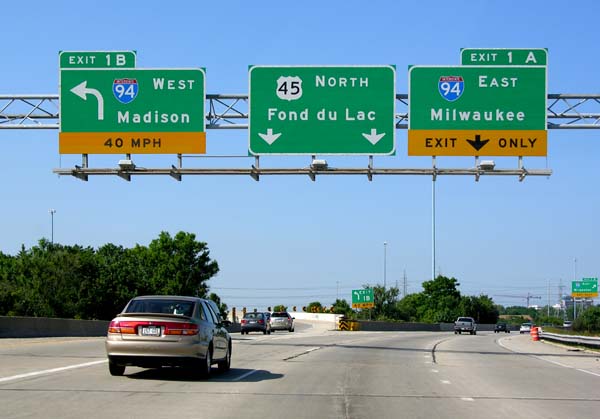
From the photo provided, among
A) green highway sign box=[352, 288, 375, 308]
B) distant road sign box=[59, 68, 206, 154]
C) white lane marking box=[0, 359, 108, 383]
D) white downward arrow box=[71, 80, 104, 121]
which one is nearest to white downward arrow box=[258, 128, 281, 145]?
distant road sign box=[59, 68, 206, 154]

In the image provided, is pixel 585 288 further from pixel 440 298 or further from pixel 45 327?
pixel 45 327

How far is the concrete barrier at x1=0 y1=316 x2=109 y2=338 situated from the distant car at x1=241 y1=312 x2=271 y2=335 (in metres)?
13.5

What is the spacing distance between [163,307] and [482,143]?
46.1 ft

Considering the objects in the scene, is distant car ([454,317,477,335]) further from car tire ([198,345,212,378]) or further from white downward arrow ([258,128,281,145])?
car tire ([198,345,212,378])

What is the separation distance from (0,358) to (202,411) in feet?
34.1

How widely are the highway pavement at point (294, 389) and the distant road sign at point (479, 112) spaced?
6853 millimetres

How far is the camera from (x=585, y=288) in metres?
92.2

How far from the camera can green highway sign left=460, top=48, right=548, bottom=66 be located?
27.7m

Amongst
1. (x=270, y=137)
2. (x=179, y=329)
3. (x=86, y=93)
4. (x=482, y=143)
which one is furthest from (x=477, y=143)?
(x=179, y=329)

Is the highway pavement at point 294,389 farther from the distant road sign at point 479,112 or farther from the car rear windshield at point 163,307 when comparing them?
the distant road sign at point 479,112

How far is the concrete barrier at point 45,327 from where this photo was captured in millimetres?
33125

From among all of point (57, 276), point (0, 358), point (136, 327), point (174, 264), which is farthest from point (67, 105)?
point (174, 264)

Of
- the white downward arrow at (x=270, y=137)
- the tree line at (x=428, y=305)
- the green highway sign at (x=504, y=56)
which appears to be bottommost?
the tree line at (x=428, y=305)

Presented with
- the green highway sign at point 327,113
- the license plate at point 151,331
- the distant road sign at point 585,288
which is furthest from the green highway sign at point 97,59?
the distant road sign at point 585,288
